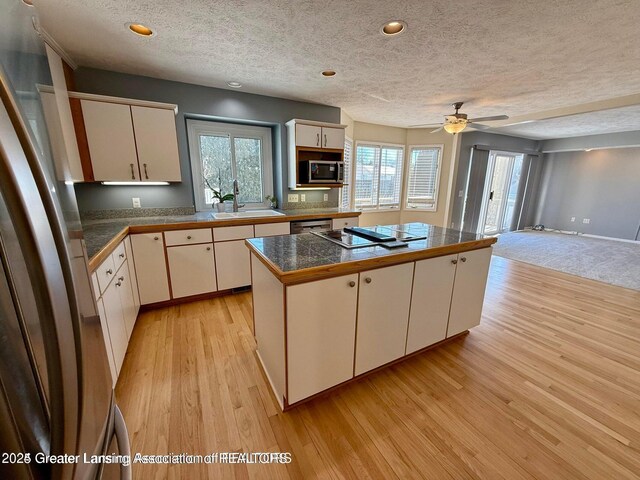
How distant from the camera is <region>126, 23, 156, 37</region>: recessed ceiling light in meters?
1.83

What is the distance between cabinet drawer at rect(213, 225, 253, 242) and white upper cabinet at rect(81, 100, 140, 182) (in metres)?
0.99

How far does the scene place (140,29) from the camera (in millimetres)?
1885

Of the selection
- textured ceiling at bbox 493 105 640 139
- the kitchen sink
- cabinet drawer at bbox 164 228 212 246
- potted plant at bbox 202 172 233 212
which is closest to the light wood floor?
cabinet drawer at bbox 164 228 212 246

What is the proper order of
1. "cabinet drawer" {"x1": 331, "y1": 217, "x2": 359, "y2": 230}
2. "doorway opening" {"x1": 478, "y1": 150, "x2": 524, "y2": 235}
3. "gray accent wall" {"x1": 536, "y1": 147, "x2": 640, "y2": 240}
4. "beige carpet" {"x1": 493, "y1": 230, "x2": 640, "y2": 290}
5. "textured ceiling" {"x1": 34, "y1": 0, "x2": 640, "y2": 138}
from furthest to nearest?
"doorway opening" {"x1": 478, "y1": 150, "x2": 524, "y2": 235} < "gray accent wall" {"x1": 536, "y1": 147, "x2": 640, "y2": 240} < "beige carpet" {"x1": 493, "y1": 230, "x2": 640, "y2": 290} < "cabinet drawer" {"x1": 331, "y1": 217, "x2": 359, "y2": 230} < "textured ceiling" {"x1": 34, "y1": 0, "x2": 640, "y2": 138}

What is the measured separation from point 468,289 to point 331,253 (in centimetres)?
136

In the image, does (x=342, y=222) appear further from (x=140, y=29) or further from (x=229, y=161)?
(x=140, y=29)

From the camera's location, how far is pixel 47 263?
17.2 inches

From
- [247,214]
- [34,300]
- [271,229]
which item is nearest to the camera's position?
[34,300]

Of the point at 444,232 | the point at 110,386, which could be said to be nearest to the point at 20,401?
the point at 110,386

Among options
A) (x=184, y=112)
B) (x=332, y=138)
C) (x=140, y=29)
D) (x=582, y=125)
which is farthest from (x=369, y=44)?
(x=582, y=125)

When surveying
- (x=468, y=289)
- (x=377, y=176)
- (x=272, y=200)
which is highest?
(x=377, y=176)

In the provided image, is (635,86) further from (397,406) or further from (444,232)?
(397,406)

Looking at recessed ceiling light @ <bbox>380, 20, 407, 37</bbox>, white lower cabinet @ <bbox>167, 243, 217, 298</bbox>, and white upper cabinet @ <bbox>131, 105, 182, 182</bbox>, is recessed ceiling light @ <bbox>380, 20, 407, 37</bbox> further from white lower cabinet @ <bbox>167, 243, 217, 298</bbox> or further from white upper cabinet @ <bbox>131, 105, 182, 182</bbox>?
white lower cabinet @ <bbox>167, 243, 217, 298</bbox>

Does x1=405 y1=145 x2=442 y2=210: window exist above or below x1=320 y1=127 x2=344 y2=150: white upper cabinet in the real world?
below
